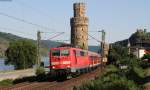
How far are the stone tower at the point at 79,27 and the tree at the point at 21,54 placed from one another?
14.9 m

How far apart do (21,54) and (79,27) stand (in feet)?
63.0

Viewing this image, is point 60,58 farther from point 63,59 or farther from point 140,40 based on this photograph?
point 140,40

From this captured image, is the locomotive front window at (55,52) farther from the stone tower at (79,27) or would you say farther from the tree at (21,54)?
the tree at (21,54)

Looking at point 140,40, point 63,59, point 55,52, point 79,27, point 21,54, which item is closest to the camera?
point 63,59

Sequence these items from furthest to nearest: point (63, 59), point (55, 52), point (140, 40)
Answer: point (140, 40)
point (55, 52)
point (63, 59)

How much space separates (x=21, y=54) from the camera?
4624 inches

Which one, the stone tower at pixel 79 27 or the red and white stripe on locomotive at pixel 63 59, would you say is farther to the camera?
the stone tower at pixel 79 27

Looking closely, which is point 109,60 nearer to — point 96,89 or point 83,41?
point 83,41

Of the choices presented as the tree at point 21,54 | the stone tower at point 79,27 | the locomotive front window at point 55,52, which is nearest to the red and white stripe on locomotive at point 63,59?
the locomotive front window at point 55,52

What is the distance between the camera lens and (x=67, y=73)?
1668 inches

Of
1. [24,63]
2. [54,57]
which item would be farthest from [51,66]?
[24,63]

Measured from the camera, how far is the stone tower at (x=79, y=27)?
104562 millimetres

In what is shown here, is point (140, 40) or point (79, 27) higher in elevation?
point (79, 27)

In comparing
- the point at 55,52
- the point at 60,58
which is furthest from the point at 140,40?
the point at 60,58
